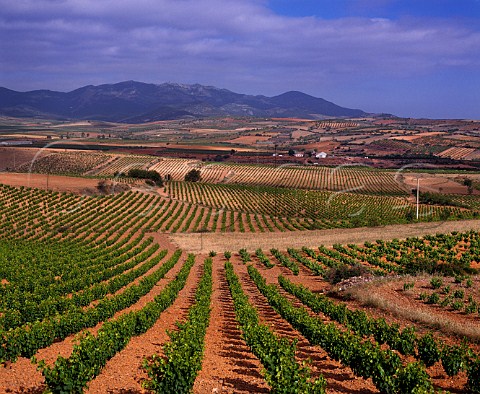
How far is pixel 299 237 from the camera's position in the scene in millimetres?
54344

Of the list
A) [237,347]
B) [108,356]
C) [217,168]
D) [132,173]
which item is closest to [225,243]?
[237,347]

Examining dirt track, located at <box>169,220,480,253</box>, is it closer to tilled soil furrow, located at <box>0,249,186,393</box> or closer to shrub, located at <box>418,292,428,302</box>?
shrub, located at <box>418,292,428,302</box>

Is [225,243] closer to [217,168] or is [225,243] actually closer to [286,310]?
[286,310]

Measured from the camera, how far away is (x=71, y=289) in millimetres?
26609

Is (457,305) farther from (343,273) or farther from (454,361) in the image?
(454,361)

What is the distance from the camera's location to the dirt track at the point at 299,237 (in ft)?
168

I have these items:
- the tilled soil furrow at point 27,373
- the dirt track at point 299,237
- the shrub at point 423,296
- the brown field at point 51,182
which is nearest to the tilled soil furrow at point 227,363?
the tilled soil furrow at point 27,373

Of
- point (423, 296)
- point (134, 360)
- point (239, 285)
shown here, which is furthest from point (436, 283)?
point (134, 360)

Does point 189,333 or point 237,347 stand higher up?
point 189,333

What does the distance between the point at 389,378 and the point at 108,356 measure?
738 cm

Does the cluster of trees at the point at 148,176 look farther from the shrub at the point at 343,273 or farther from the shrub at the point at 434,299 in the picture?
the shrub at the point at 434,299

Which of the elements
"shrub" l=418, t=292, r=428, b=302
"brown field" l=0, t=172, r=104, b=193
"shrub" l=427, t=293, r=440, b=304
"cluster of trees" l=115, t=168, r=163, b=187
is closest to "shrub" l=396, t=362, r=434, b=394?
"shrub" l=427, t=293, r=440, b=304

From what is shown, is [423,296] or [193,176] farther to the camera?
[193,176]

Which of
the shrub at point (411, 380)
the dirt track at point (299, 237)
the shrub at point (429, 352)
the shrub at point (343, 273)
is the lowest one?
the dirt track at point (299, 237)
